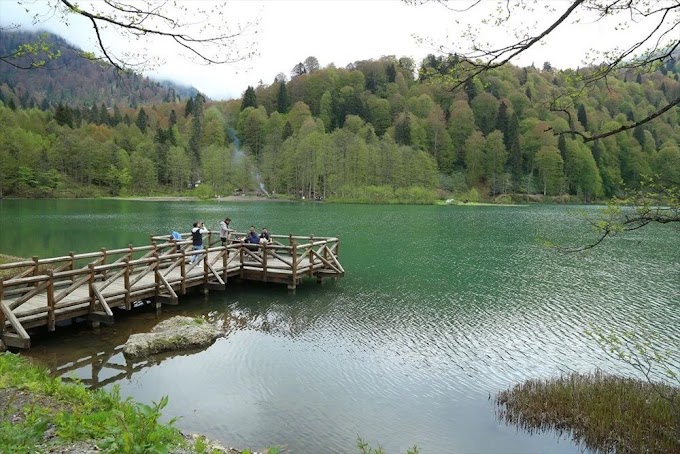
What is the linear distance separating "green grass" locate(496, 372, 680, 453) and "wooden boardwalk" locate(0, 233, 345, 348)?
11.9 m

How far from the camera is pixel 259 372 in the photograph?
12633 millimetres

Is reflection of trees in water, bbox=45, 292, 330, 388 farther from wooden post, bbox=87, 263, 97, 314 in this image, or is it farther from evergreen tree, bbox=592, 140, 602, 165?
evergreen tree, bbox=592, 140, 602, 165

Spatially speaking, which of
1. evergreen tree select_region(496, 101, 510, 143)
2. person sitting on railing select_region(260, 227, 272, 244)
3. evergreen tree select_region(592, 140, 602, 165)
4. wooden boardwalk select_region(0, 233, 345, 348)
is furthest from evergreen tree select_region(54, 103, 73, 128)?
evergreen tree select_region(592, 140, 602, 165)

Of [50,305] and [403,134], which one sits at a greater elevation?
[403,134]

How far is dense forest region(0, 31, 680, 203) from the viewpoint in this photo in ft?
346

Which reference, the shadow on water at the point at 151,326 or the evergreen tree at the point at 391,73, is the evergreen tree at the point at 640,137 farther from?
the shadow on water at the point at 151,326

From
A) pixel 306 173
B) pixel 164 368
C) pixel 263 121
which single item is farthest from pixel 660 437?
pixel 263 121

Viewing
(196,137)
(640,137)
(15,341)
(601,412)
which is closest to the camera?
A: (601,412)

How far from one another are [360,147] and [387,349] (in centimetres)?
9565

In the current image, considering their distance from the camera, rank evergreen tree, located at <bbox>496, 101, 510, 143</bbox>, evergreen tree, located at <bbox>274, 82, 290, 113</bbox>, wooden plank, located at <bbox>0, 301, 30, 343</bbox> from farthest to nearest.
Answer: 1. evergreen tree, located at <bbox>274, 82, 290, 113</bbox>
2. evergreen tree, located at <bbox>496, 101, 510, 143</bbox>
3. wooden plank, located at <bbox>0, 301, 30, 343</bbox>

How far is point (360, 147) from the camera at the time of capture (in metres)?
108

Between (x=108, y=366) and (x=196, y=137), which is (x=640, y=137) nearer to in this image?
(x=196, y=137)

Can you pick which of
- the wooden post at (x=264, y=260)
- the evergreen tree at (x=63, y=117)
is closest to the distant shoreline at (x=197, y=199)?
the evergreen tree at (x=63, y=117)

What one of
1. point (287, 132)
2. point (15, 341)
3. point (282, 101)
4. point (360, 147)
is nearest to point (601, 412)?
point (15, 341)
